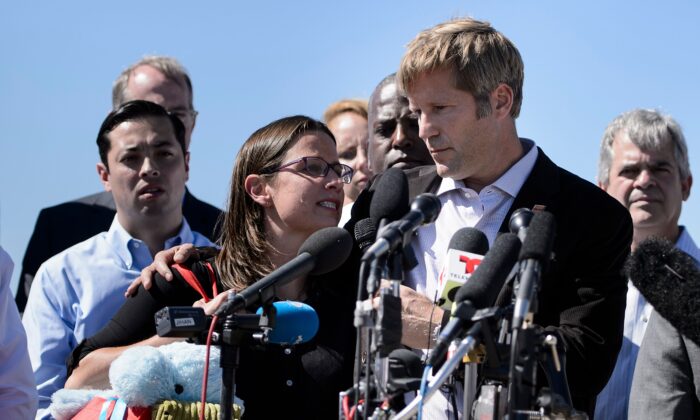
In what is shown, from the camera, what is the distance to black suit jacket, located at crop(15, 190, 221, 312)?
7.34 m

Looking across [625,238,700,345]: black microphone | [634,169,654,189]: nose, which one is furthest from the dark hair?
[625,238,700,345]: black microphone

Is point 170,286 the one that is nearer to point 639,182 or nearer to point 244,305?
point 244,305

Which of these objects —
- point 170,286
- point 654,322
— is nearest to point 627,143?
point 654,322

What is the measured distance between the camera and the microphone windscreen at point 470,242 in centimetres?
382

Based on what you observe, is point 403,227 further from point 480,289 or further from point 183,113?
point 183,113

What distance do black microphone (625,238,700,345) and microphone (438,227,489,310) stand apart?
0.75m

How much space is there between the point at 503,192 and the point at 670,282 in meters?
0.95

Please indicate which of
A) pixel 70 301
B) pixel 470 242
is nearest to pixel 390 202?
pixel 470 242

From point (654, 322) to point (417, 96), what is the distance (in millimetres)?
1790

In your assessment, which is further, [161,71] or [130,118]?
[161,71]

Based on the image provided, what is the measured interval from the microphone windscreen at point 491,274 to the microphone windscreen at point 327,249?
686 millimetres

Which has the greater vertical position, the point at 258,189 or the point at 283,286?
the point at 258,189

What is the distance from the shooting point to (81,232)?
24.1 ft

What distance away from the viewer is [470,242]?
3834 mm
